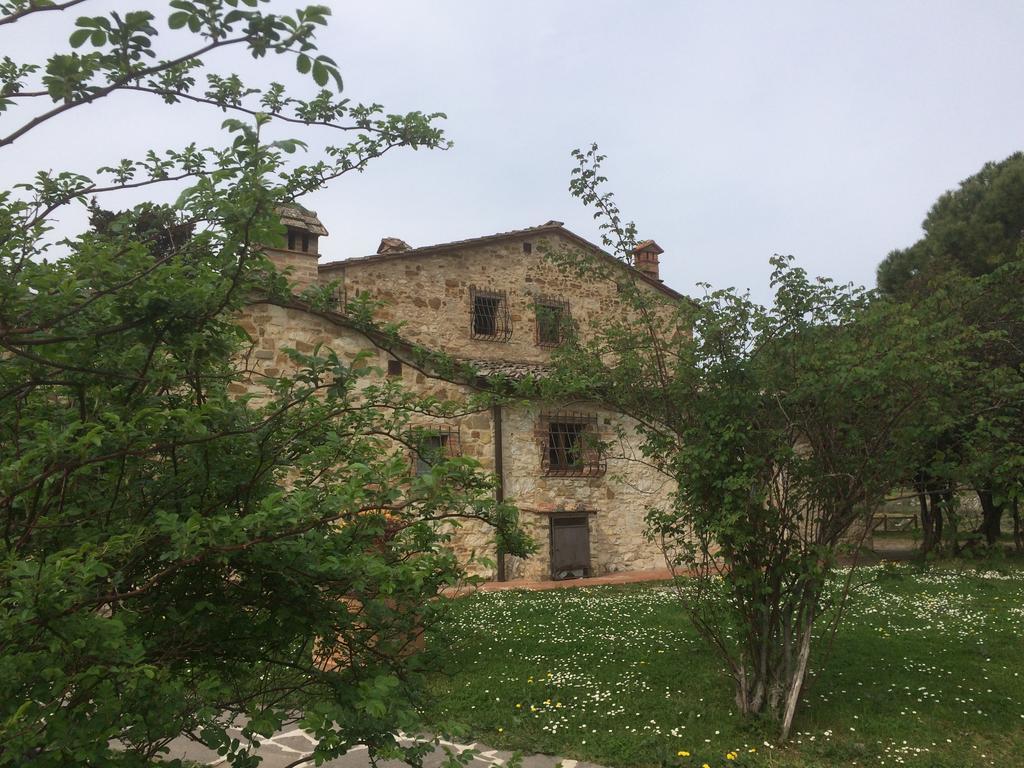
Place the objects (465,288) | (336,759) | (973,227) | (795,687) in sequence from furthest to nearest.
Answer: (973,227)
(465,288)
(795,687)
(336,759)

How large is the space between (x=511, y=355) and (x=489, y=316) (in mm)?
939

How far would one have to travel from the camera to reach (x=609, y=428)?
14.7 meters

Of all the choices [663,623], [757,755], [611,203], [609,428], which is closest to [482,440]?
[609,428]

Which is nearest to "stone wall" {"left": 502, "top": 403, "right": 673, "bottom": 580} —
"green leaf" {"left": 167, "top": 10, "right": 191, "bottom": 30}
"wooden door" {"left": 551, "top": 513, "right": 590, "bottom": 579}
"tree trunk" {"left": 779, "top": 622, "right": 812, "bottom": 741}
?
"wooden door" {"left": 551, "top": 513, "right": 590, "bottom": 579}

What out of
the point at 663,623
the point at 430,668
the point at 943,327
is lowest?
the point at 663,623

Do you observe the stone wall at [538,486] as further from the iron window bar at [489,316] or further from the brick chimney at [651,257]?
the brick chimney at [651,257]

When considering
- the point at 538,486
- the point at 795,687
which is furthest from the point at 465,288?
the point at 795,687

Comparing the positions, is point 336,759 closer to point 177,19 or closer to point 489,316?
point 177,19

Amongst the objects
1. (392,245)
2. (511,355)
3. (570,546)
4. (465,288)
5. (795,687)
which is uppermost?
(392,245)

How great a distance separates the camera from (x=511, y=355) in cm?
1652

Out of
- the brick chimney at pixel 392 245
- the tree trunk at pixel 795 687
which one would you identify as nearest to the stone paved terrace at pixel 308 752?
the tree trunk at pixel 795 687

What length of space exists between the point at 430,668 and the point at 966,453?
414 centimetres

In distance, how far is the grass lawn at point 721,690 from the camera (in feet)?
15.7

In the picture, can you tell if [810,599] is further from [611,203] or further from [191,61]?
[191,61]
